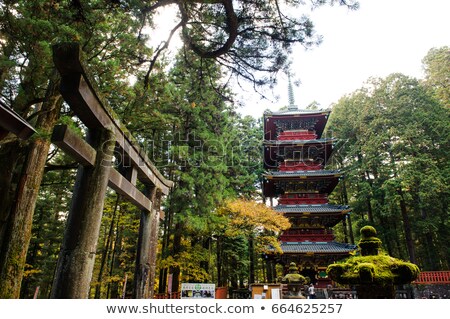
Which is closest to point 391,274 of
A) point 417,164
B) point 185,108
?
point 185,108

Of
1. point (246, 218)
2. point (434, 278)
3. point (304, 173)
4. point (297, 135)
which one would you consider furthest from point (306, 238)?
point (297, 135)

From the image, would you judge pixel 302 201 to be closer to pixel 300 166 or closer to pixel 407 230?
pixel 300 166

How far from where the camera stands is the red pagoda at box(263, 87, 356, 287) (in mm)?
14625

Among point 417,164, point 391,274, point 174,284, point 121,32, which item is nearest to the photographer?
point 391,274

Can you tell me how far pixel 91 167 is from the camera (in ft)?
10.3

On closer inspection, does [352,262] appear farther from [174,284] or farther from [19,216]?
[174,284]

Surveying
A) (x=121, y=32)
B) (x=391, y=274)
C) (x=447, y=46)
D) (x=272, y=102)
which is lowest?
(x=391, y=274)

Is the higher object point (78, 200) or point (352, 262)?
point (78, 200)

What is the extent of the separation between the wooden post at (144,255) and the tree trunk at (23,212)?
2.23 metres

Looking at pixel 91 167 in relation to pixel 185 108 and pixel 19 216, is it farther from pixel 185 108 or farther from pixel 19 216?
pixel 185 108

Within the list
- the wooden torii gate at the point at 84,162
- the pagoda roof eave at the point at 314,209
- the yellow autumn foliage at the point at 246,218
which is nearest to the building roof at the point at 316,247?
the pagoda roof eave at the point at 314,209

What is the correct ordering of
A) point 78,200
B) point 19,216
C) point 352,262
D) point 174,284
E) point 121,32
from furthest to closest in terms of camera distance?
point 174,284 < point 121,32 < point 19,216 < point 352,262 < point 78,200

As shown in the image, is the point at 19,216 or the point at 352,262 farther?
the point at 19,216
